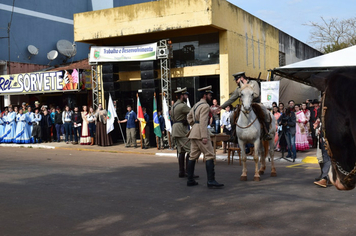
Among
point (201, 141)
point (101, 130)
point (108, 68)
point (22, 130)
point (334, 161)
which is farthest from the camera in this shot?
point (22, 130)

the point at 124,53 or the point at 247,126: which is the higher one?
the point at 124,53

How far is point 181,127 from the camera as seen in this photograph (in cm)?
1040

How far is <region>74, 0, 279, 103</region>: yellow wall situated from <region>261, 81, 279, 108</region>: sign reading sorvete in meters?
2.63

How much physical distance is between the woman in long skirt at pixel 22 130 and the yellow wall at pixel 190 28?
18.6 feet

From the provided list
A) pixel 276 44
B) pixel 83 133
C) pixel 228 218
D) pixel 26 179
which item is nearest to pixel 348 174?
pixel 228 218

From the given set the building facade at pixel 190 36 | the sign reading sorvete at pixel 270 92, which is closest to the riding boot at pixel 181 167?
the sign reading sorvete at pixel 270 92

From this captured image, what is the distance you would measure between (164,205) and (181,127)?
3.53 meters

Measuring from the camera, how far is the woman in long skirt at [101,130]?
20442 mm

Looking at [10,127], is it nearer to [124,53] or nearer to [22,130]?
[22,130]

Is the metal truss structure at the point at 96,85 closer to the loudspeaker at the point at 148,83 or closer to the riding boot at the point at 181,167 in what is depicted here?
the loudspeaker at the point at 148,83

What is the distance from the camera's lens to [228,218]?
6.20 m

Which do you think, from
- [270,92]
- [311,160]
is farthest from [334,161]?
[270,92]

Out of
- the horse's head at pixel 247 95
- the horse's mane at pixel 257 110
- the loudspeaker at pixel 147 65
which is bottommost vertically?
the horse's mane at pixel 257 110

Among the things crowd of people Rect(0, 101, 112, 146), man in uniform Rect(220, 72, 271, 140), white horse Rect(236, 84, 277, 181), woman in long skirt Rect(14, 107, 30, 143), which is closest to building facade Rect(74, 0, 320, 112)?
crowd of people Rect(0, 101, 112, 146)
